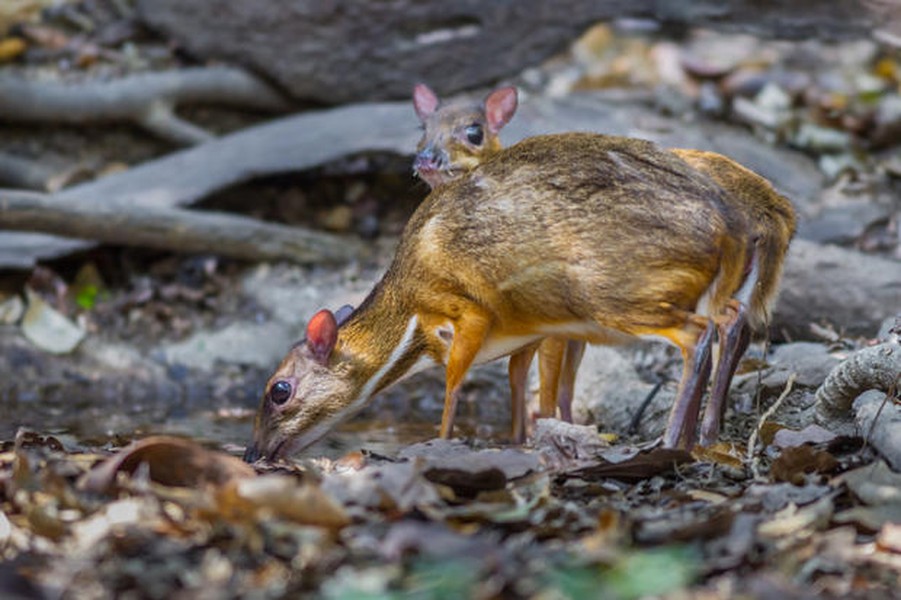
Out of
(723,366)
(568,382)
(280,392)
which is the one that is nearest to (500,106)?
(568,382)

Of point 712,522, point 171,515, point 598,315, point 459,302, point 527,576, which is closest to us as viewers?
point 527,576

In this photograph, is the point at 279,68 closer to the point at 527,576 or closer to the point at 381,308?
the point at 381,308

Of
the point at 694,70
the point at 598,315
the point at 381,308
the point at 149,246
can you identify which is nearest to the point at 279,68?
the point at 149,246

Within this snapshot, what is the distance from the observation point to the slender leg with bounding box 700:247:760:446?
5.25 meters

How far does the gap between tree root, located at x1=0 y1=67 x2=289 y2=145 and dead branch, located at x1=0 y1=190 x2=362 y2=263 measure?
61.0 inches

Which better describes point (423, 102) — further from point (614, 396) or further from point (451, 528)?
point (451, 528)

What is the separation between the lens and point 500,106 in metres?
7.60

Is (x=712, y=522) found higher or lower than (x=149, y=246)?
higher

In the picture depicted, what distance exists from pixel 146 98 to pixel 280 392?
214 inches

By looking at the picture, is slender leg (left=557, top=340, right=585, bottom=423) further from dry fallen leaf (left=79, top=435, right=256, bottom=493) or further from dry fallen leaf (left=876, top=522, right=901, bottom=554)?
dry fallen leaf (left=876, top=522, right=901, bottom=554)

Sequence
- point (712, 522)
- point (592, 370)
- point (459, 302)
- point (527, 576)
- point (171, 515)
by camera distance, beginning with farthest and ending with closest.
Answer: point (592, 370) → point (459, 302) → point (171, 515) → point (712, 522) → point (527, 576)

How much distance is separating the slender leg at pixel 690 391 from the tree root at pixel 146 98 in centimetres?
643

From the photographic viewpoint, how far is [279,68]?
10.7 metres

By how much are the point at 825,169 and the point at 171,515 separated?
23.7 ft
